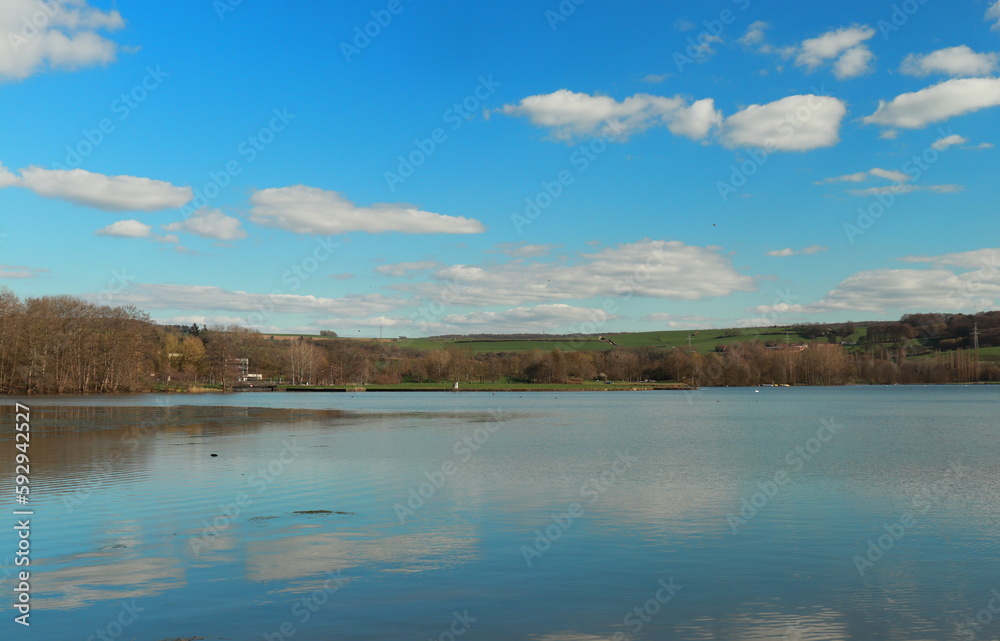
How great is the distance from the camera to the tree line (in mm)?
92750

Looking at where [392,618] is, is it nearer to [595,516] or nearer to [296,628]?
[296,628]

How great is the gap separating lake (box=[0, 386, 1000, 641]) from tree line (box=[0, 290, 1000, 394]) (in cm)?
7400

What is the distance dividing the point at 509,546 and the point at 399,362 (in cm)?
16025

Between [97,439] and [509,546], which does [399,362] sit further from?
[509,546]

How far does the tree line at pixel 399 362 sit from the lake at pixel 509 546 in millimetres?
74000

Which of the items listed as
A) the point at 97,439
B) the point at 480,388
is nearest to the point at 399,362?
the point at 480,388

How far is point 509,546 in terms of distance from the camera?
12.9m

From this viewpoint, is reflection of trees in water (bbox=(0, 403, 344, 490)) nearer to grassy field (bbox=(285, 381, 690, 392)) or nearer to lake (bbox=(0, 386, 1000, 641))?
lake (bbox=(0, 386, 1000, 641))

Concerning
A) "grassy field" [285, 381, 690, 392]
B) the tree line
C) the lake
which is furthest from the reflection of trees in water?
"grassy field" [285, 381, 690, 392]

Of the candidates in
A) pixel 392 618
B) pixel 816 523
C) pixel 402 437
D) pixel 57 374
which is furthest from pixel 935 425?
pixel 57 374

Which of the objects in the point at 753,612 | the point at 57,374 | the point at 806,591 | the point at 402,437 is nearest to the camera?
the point at 753,612

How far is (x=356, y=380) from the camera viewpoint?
160 metres

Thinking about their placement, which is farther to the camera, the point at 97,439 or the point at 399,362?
the point at 399,362

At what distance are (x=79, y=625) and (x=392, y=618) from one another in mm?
3696
